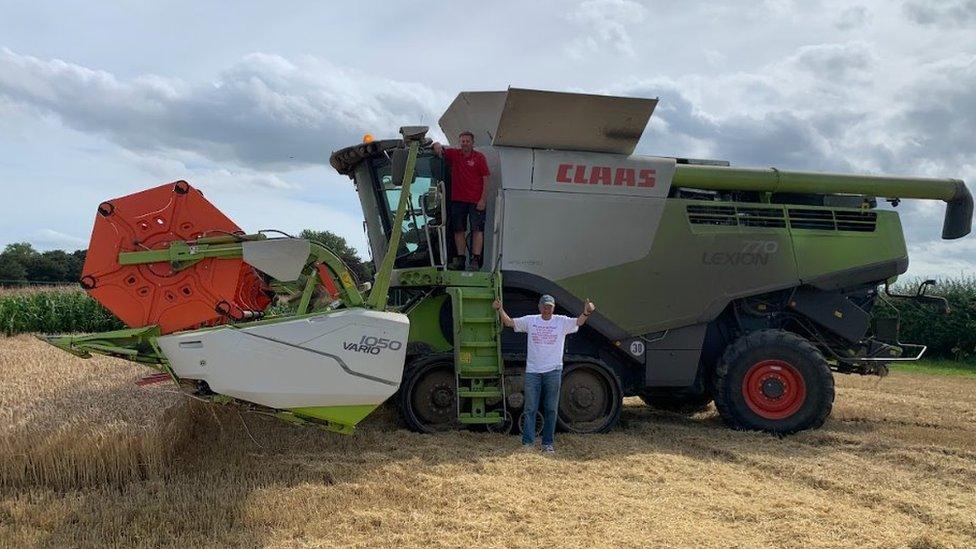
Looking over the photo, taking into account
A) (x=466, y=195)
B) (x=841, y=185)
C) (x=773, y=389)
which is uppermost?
(x=841, y=185)

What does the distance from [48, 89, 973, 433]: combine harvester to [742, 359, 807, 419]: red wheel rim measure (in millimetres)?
15

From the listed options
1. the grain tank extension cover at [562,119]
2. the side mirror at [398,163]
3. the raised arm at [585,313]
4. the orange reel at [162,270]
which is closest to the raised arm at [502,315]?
the raised arm at [585,313]

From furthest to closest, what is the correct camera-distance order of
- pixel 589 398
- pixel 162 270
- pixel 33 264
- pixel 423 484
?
pixel 33 264
pixel 589 398
pixel 162 270
pixel 423 484

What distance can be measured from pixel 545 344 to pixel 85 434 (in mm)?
3210

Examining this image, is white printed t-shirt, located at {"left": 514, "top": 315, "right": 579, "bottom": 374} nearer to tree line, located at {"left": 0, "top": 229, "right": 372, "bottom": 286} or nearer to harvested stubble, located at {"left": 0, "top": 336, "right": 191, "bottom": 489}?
harvested stubble, located at {"left": 0, "top": 336, "right": 191, "bottom": 489}

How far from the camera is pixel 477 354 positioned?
636cm

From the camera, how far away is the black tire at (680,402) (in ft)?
27.5

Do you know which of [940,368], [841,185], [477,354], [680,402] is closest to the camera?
[477,354]

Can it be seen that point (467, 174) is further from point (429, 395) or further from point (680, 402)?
point (680, 402)

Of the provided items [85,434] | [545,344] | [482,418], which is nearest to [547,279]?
[545,344]

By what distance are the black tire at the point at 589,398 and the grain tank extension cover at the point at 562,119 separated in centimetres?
191

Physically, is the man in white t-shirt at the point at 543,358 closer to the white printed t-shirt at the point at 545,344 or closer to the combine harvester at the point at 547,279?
the white printed t-shirt at the point at 545,344

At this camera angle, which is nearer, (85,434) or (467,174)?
(85,434)

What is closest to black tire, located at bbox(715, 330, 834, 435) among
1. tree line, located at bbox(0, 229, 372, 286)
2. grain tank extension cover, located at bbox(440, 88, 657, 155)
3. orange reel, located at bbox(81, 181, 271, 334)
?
grain tank extension cover, located at bbox(440, 88, 657, 155)
